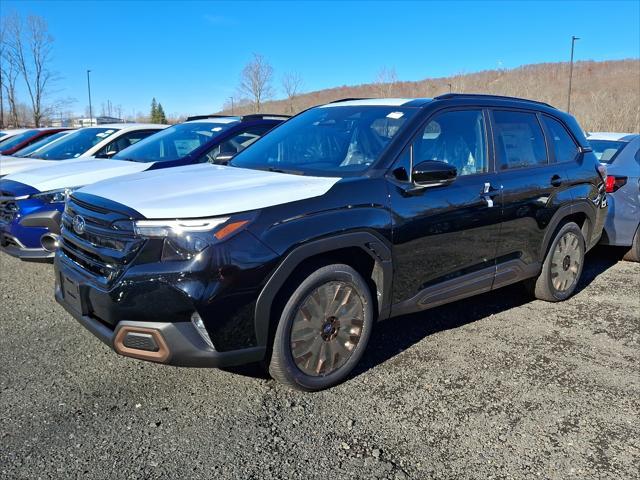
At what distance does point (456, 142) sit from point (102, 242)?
258 centimetres

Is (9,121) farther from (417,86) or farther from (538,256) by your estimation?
(417,86)

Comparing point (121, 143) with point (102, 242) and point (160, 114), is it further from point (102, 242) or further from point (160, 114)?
point (160, 114)

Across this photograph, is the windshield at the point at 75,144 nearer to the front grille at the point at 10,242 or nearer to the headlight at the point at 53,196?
the headlight at the point at 53,196

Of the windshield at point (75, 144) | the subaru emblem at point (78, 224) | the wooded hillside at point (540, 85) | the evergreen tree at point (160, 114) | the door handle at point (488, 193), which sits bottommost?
the subaru emblem at point (78, 224)

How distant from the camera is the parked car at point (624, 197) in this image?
6.29 meters

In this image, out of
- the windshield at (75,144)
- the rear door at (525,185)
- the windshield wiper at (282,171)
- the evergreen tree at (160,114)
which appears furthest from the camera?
the evergreen tree at (160,114)

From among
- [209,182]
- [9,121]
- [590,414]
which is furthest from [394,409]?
[9,121]

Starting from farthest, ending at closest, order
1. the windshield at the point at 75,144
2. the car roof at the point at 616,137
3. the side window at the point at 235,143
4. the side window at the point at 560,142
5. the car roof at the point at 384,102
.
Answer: the windshield at the point at 75,144
the car roof at the point at 616,137
the side window at the point at 235,143
the side window at the point at 560,142
the car roof at the point at 384,102

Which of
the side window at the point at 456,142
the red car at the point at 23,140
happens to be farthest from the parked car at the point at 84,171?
the red car at the point at 23,140

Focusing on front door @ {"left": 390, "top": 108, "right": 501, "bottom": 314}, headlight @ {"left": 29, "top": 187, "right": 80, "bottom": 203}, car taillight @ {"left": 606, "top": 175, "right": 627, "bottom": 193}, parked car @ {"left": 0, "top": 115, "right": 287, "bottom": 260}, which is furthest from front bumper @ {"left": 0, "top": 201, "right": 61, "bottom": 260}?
car taillight @ {"left": 606, "top": 175, "right": 627, "bottom": 193}

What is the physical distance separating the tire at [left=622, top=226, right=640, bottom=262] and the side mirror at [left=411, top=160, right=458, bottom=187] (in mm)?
4114

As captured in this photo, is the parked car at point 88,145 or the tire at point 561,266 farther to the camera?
the parked car at point 88,145

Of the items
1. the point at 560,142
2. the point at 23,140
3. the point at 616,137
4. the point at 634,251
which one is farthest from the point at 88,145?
the point at 634,251

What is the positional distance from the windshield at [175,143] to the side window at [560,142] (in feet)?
12.2
